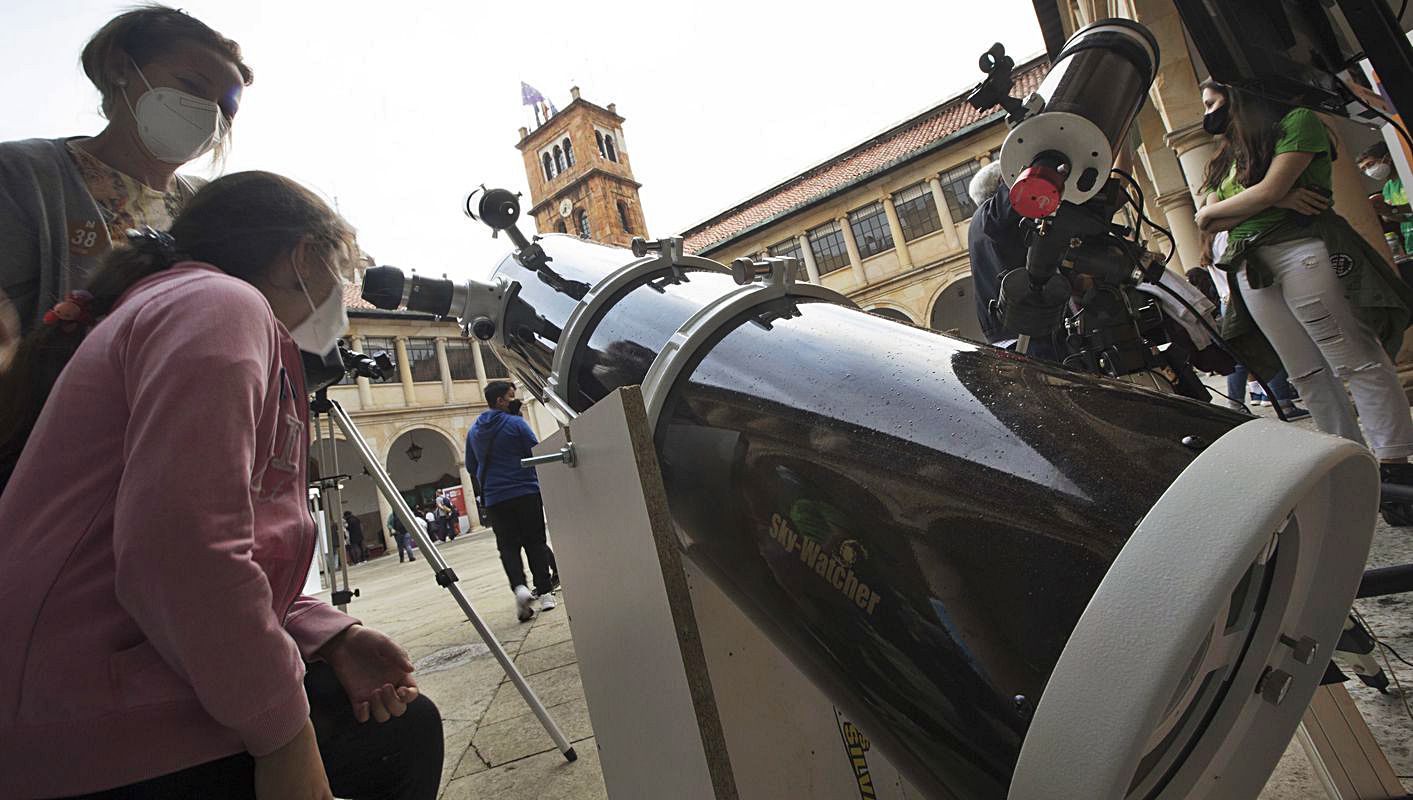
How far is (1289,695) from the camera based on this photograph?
27.4 inches

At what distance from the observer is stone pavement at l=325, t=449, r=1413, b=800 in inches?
52.6

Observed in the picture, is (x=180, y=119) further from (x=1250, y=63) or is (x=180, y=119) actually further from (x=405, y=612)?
(x=405, y=612)

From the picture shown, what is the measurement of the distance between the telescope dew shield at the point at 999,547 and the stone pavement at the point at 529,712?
2.85ft

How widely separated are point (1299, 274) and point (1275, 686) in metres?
2.46

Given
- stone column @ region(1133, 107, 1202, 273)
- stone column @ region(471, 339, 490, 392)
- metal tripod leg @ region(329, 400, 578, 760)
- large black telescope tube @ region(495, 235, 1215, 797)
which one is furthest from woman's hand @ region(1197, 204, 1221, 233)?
stone column @ region(471, 339, 490, 392)

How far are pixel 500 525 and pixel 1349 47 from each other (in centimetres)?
424

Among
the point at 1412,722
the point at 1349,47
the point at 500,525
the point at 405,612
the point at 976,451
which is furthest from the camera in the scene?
the point at 405,612

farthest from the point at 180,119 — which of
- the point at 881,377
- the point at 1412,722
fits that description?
the point at 1412,722

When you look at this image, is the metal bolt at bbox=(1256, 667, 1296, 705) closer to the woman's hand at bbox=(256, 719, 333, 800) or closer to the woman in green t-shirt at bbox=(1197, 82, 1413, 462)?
the woman's hand at bbox=(256, 719, 333, 800)

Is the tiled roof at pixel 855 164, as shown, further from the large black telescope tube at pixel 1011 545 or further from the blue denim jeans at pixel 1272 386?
the large black telescope tube at pixel 1011 545

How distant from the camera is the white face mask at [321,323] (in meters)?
1.21

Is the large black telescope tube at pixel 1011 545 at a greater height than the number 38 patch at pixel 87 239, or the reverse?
the number 38 patch at pixel 87 239

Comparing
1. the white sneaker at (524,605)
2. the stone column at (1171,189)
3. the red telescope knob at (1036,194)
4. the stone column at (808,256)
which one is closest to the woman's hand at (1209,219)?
the red telescope knob at (1036,194)

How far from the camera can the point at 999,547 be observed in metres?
0.60
